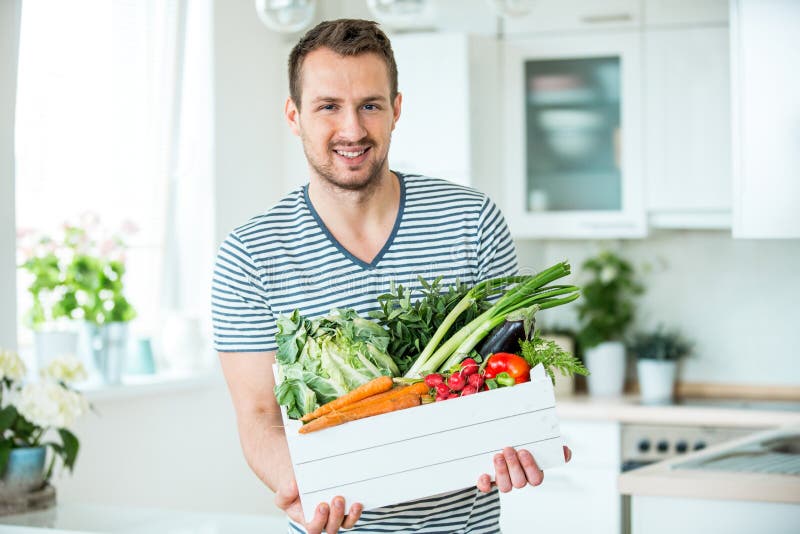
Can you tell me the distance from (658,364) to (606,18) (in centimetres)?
140

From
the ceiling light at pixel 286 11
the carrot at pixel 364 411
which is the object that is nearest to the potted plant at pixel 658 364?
the ceiling light at pixel 286 11

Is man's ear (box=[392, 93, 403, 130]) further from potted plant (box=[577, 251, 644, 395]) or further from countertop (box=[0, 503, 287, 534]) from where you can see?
potted plant (box=[577, 251, 644, 395])

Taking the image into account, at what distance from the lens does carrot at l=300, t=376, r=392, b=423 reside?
1.40m

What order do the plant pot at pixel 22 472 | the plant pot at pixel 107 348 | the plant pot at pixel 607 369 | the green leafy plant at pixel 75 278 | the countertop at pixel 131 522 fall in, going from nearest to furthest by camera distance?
the countertop at pixel 131 522
the plant pot at pixel 22 472
the green leafy plant at pixel 75 278
the plant pot at pixel 107 348
the plant pot at pixel 607 369

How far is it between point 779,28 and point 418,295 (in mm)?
2439

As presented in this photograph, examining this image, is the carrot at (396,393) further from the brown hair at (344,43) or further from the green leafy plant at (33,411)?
the green leafy plant at (33,411)

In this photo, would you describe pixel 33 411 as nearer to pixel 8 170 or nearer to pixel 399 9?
pixel 8 170

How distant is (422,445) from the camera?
56.1 inches

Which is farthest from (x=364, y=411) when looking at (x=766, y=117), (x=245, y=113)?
(x=245, y=113)

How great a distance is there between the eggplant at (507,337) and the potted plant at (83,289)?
6.32 ft

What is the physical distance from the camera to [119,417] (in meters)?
3.23

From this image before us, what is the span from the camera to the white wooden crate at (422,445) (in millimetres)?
1406

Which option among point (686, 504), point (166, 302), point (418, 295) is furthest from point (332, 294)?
point (166, 302)

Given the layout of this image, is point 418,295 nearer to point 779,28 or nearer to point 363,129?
point 363,129
